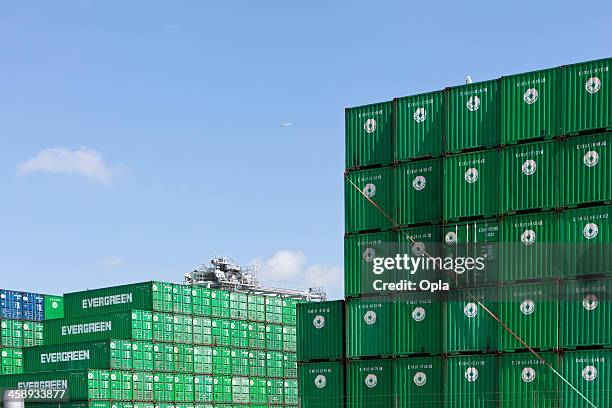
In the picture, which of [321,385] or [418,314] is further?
[321,385]

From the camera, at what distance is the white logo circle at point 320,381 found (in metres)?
42.3

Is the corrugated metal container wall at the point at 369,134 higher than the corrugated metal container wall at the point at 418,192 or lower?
higher

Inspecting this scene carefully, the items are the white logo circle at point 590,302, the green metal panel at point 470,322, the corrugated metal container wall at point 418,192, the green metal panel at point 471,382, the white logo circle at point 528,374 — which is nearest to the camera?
the white logo circle at point 590,302

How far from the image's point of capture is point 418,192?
4056 centimetres

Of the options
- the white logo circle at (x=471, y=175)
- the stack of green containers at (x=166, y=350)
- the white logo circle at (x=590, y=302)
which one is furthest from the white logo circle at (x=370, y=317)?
the stack of green containers at (x=166, y=350)

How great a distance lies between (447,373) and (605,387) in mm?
5862

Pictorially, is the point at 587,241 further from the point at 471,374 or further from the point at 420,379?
the point at 420,379

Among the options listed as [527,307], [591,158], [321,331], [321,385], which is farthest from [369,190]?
[591,158]

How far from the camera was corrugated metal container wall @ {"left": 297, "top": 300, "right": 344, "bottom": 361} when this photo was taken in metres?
42.2

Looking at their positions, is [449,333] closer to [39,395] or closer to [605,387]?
[605,387]

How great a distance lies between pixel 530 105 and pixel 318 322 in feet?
39.9

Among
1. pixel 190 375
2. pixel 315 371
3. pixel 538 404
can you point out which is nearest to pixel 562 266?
pixel 538 404

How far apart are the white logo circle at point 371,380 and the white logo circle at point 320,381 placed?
6.91 feet

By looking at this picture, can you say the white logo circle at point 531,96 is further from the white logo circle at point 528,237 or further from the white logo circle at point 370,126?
the white logo circle at point 370,126
